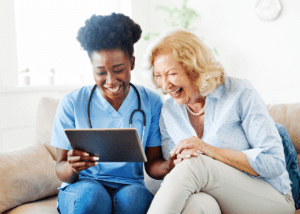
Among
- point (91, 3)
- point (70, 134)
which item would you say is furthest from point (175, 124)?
point (91, 3)

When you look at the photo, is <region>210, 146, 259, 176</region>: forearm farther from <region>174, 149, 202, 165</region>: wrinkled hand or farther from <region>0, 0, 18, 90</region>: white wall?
<region>0, 0, 18, 90</region>: white wall

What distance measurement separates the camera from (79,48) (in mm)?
2797

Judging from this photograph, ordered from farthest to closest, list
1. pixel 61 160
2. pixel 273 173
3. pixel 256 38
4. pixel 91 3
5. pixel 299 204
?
pixel 91 3, pixel 256 38, pixel 299 204, pixel 61 160, pixel 273 173

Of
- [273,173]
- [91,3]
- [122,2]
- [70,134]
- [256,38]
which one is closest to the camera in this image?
[70,134]

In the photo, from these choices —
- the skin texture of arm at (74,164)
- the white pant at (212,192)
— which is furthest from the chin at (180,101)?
the skin texture of arm at (74,164)

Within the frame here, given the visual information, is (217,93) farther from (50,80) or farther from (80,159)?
(50,80)

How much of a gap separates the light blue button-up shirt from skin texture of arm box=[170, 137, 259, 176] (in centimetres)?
2

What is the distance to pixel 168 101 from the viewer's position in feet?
4.75

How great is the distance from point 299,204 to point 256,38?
2423 millimetres

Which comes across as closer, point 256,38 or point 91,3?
point 256,38

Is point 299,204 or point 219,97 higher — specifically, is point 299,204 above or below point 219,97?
below

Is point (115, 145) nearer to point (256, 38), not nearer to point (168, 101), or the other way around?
point (168, 101)

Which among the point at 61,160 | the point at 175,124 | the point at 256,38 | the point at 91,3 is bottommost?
the point at 61,160

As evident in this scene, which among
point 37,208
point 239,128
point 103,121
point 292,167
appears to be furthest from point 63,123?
point 292,167
